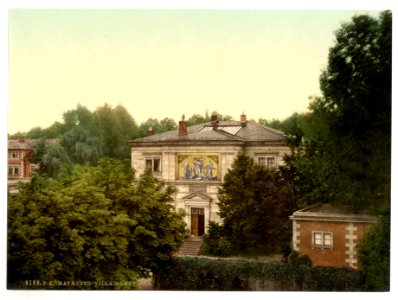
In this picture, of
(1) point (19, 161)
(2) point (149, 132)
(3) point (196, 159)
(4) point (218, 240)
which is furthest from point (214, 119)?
(1) point (19, 161)

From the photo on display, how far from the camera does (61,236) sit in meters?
11.4

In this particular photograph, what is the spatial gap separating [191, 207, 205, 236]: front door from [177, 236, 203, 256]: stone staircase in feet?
0.31

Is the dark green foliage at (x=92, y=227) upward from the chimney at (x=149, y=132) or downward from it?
downward

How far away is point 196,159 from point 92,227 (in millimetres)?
1835

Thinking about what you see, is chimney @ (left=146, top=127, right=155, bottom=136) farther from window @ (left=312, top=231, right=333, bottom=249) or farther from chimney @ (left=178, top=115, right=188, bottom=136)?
window @ (left=312, top=231, right=333, bottom=249)

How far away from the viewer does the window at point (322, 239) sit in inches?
459

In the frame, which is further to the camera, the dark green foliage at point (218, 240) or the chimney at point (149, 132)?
the dark green foliage at point (218, 240)

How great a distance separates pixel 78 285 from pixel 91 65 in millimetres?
3208

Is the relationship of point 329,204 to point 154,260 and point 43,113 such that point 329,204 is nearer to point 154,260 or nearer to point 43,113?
point 154,260

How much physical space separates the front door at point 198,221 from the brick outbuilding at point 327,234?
4.36 ft

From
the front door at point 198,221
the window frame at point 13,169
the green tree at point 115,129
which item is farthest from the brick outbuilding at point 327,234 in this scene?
the window frame at point 13,169

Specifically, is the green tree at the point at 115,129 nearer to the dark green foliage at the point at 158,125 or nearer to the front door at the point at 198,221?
the dark green foliage at the point at 158,125

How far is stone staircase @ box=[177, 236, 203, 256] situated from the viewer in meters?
11.8

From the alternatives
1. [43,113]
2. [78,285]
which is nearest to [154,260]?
[78,285]
